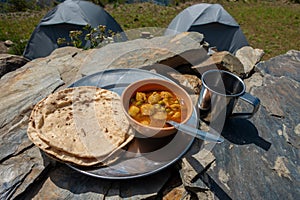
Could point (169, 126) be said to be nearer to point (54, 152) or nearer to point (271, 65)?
point (54, 152)

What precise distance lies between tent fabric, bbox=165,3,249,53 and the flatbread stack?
5.13m

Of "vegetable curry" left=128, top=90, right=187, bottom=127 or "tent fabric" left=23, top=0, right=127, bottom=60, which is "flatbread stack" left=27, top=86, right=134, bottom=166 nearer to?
"vegetable curry" left=128, top=90, right=187, bottom=127

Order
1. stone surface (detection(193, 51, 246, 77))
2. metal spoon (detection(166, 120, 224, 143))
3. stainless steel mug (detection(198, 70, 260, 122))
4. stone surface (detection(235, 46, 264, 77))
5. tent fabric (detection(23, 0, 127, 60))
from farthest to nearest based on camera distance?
tent fabric (detection(23, 0, 127, 60)) < stone surface (detection(235, 46, 264, 77)) < stone surface (detection(193, 51, 246, 77)) < stainless steel mug (detection(198, 70, 260, 122)) < metal spoon (detection(166, 120, 224, 143))

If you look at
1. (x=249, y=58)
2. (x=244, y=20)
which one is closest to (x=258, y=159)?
(x=249, y=58)

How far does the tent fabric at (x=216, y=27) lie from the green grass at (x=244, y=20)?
1064 millimetres

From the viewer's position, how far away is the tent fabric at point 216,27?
6.47 m

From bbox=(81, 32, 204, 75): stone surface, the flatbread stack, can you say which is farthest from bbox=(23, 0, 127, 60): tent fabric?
the flatbread stack

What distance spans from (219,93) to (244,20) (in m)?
9.36

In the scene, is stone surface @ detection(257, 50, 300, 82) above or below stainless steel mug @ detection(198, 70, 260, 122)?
below

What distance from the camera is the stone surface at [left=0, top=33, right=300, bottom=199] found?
139cm

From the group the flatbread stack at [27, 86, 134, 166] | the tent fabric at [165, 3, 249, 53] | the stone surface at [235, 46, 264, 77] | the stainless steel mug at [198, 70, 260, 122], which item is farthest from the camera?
the tent fabric at [165, 3, 249, 53]

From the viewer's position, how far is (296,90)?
2145mm

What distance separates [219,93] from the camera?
5.14 ft

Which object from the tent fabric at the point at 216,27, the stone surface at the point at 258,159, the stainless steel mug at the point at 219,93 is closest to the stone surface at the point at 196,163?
the stone surface at the point at 258,159
